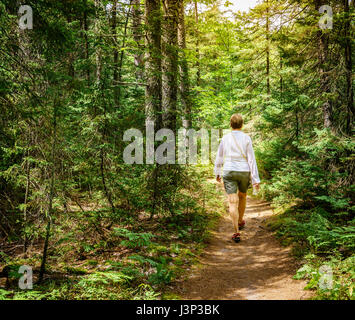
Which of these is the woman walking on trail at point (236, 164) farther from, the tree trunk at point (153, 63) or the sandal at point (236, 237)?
the tree trunk at point (153, 63)

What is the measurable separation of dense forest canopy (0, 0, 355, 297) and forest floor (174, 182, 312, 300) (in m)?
0.84

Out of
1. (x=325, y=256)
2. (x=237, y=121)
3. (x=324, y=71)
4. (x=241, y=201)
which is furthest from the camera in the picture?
(x=324, y=71)

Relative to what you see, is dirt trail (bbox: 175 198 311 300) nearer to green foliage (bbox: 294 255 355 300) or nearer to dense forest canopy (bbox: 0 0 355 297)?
green foliage (bbox: 294 255 355 300)

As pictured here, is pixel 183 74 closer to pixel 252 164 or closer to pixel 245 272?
pixel 252 164

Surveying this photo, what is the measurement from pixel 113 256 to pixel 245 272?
2588 millimetres

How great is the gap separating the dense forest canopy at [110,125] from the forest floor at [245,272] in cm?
84

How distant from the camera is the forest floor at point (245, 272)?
370 centimetres

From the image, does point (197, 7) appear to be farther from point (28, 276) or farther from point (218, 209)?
point (28, 276)

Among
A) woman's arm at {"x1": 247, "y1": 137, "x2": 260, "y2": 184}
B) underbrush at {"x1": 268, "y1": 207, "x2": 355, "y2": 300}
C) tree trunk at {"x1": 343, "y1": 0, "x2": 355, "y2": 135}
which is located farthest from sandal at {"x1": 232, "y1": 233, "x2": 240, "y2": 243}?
tree trunk at {"x1": 343, "y1": 0, "x2": 355, "y2": 135}

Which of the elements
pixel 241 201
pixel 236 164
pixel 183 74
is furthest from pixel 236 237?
pixel 183 74

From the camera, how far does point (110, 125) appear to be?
5.57 meters

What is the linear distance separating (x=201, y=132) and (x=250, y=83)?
254 inches

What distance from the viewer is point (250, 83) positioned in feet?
45.5
